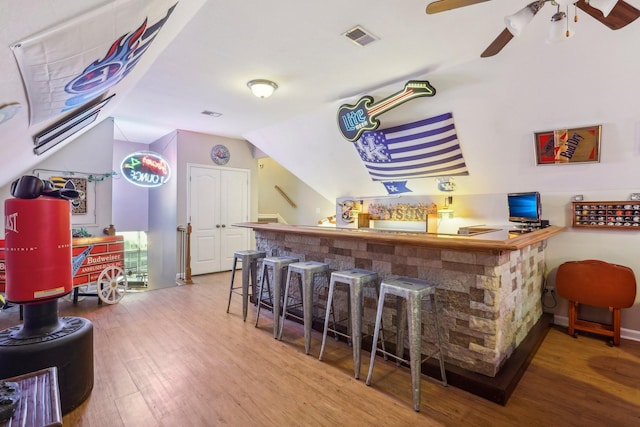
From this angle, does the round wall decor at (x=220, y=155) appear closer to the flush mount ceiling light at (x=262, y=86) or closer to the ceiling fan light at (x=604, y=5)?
the flush mount ceiling light at (x=262, y=86)

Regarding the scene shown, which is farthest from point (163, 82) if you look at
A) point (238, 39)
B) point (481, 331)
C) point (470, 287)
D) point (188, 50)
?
point (481, 331)

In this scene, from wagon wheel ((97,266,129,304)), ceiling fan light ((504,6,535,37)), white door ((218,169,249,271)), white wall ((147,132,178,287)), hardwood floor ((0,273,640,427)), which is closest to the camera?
ceiling fan light ((504,6,535,37))

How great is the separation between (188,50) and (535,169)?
12.6ft

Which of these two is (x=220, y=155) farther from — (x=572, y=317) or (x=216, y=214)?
(x=572, y=317)

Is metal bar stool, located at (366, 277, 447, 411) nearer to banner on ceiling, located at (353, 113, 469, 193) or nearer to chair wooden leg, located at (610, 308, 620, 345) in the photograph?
Result: chair wooden leg, located at (610, 308, 620, 345)

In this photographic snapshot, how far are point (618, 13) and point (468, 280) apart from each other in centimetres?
175

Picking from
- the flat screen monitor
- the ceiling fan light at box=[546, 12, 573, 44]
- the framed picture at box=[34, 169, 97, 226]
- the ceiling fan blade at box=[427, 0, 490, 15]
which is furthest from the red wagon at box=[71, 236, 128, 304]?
the flat screen monitor

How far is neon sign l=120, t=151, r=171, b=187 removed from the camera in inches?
184

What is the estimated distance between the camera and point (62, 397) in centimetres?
200

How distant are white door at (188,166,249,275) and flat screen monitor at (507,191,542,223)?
4.92 metres

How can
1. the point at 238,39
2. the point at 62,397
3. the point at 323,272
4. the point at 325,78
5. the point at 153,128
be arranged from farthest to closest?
the point at 153,128
the point at 325,78
the point at 323,272
the point at 238,39
the point at 62,397

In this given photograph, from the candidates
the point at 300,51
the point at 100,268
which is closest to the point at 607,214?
the point at 300,51

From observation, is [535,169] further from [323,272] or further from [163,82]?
[163,82]

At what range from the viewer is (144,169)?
189 inches
